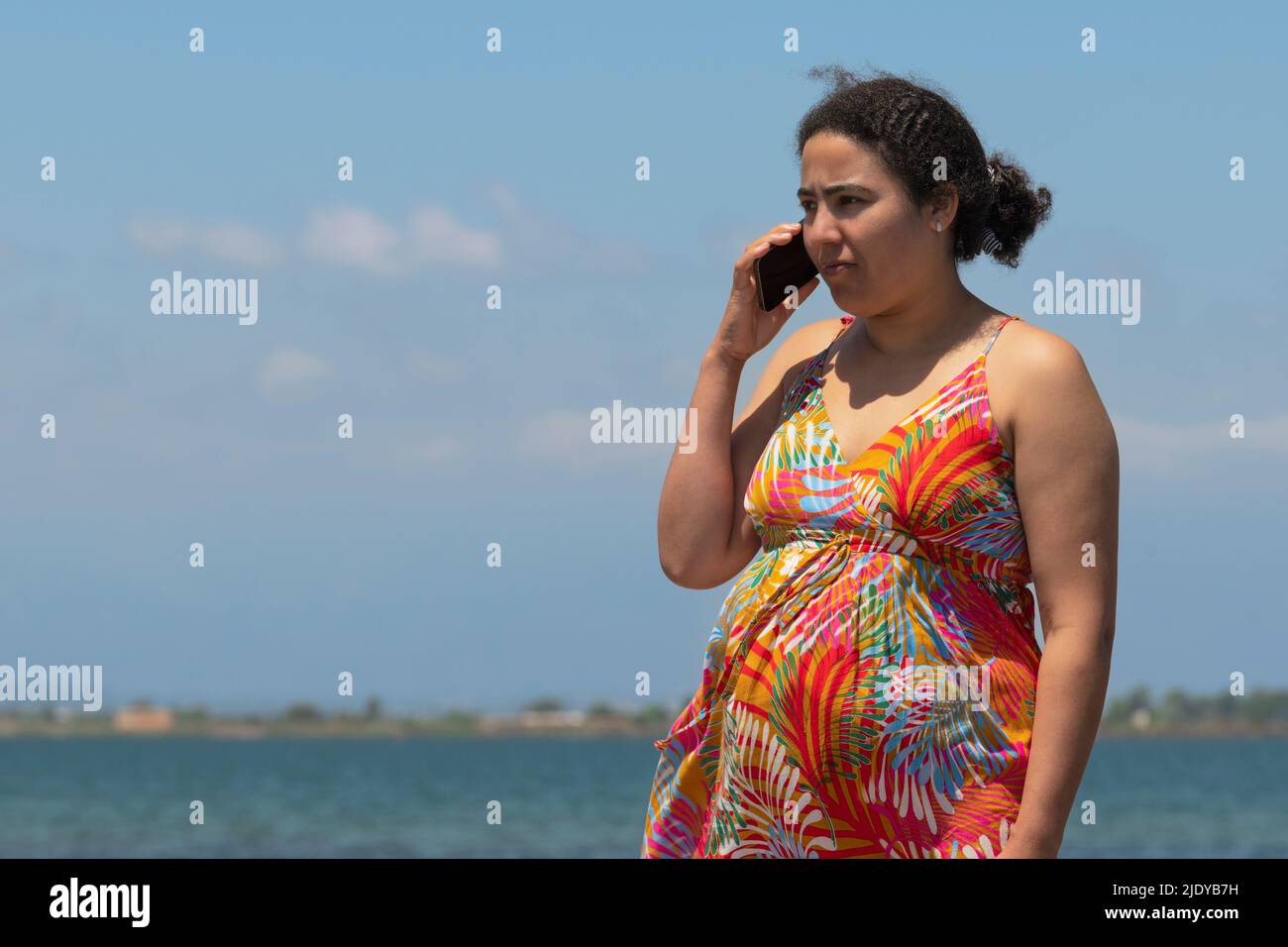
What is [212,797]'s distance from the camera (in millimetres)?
37625

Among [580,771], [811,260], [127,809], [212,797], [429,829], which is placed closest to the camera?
[811,260]

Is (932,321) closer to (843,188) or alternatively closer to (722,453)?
(843,188)

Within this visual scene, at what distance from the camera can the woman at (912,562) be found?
8.27ft

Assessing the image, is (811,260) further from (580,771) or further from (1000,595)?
(580,771)

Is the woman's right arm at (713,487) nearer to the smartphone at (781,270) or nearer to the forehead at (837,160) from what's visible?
the smartphone at (781,270)

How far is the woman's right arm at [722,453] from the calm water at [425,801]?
1554 cm

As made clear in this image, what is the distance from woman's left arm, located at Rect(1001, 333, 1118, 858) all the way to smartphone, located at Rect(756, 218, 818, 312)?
52 cm

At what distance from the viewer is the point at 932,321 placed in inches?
107

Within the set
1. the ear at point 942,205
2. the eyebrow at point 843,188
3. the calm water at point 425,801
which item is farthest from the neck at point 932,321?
the calm water at point 425,801

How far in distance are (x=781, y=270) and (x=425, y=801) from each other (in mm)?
35363

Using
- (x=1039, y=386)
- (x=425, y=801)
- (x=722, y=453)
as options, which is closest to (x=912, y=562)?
(x=1039, y=386)
